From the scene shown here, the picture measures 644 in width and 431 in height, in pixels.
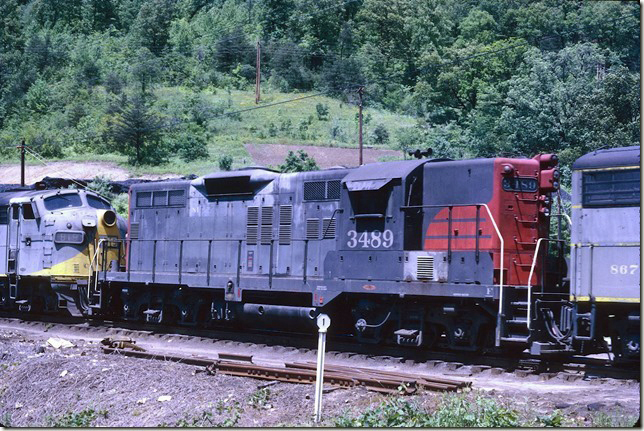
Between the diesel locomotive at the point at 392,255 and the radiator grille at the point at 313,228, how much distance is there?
4 cm

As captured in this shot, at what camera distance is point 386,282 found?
506 inches

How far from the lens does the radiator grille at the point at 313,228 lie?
47.8 ft

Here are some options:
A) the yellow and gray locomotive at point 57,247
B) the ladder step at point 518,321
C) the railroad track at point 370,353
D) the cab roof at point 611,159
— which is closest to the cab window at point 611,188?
the cab roof at point 611,159

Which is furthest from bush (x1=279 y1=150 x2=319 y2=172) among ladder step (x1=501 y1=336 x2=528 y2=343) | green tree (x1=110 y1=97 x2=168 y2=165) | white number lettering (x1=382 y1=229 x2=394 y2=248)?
ladder step (x1=501 y1=336 x2=528 y2=343)

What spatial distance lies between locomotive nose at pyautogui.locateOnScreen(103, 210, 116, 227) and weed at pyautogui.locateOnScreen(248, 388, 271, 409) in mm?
10482

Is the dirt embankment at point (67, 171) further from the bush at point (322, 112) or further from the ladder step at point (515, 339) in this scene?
the ladder step at point (515, 339)

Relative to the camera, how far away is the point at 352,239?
533 inches

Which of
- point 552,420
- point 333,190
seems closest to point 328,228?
point 333,190

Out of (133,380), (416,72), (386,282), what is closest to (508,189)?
(386,282)

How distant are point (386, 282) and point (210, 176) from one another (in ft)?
17.7

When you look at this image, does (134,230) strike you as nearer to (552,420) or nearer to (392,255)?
(392,255)

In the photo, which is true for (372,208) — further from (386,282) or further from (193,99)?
(193,99)

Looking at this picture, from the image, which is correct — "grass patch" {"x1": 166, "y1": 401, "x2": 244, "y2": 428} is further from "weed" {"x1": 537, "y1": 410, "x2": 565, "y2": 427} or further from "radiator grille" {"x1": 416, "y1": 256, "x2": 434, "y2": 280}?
"radiator grille" {"x1": 416, "y1": 256, "x2": 434, "y2": 280}

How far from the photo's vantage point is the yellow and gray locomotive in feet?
61.2
